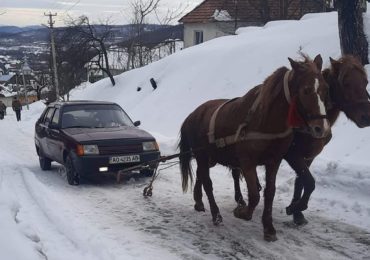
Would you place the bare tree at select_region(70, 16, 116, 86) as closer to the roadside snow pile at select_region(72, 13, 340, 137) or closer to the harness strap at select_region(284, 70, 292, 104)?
the roadside snow pile at select_region(72, 13, 340, 137)

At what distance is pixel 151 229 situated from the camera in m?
6.26

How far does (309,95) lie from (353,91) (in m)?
0.88

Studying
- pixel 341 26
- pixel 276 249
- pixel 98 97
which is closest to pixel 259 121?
pixel 276 249

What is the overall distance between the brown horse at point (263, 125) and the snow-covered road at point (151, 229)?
0.40m

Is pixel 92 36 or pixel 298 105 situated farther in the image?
pixel 92 36

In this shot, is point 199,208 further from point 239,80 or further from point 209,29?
point 209,29

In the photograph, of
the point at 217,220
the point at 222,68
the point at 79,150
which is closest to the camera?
the point at 217,220

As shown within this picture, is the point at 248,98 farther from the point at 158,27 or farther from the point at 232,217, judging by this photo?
the point at 158,27

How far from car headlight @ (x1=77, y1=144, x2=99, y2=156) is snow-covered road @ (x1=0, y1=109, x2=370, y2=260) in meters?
0.68

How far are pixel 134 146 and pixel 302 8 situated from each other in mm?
25904

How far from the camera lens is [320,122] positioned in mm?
4828

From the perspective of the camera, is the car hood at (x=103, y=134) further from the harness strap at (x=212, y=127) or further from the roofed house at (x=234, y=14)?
the roofed house at (x=234, y=14)

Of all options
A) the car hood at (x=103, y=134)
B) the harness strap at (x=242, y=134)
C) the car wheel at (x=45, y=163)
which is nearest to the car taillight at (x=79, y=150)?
the car hood at (x=103, y=134)

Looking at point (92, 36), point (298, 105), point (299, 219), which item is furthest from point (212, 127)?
point (92, 36)
